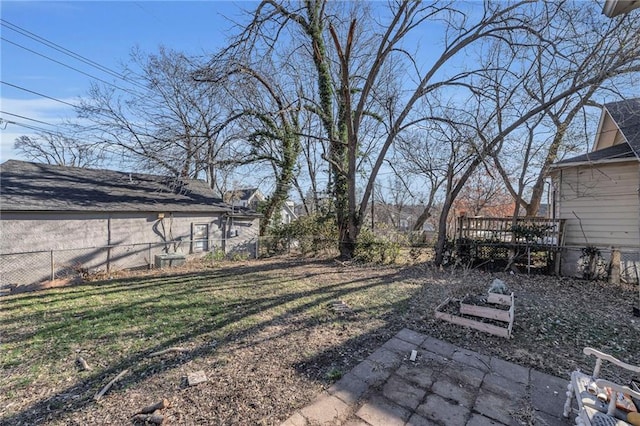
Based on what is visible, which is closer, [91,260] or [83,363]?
[83,363]

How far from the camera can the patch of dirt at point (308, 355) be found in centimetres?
244

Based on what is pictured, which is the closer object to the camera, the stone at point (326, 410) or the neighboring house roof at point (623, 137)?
the stone at point (326, 410)

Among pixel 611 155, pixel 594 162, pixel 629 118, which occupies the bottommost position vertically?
pixel 594 162

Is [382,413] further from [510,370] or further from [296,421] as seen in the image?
A: [510,370]

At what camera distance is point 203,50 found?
281 inches

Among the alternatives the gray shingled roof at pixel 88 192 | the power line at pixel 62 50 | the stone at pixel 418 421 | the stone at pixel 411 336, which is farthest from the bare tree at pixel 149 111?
the stone at pixel 418 421

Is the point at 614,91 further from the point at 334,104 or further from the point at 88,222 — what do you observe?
the point at 88,222

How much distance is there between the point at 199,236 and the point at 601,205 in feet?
46.5

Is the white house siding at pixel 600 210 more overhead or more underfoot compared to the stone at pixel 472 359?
more overhead

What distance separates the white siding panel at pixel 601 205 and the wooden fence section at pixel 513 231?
598mm

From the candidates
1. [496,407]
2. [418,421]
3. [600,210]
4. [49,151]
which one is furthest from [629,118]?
[49,151]

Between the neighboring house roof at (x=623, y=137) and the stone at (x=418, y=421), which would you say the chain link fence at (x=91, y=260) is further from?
the neighboring house roof at (x=623, y=137)

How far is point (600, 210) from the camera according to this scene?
7.63 m

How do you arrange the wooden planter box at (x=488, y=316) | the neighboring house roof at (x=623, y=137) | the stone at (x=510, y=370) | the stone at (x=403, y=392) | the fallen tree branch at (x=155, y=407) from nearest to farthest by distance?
the fallen tree branch at (x=155, y=407) → the stone at (x=403, y=392) → the stone at (x=510, y=370) → the wooden planter box at (x=488, y=316) → the neighboring house roof at (x=623, y=137)
